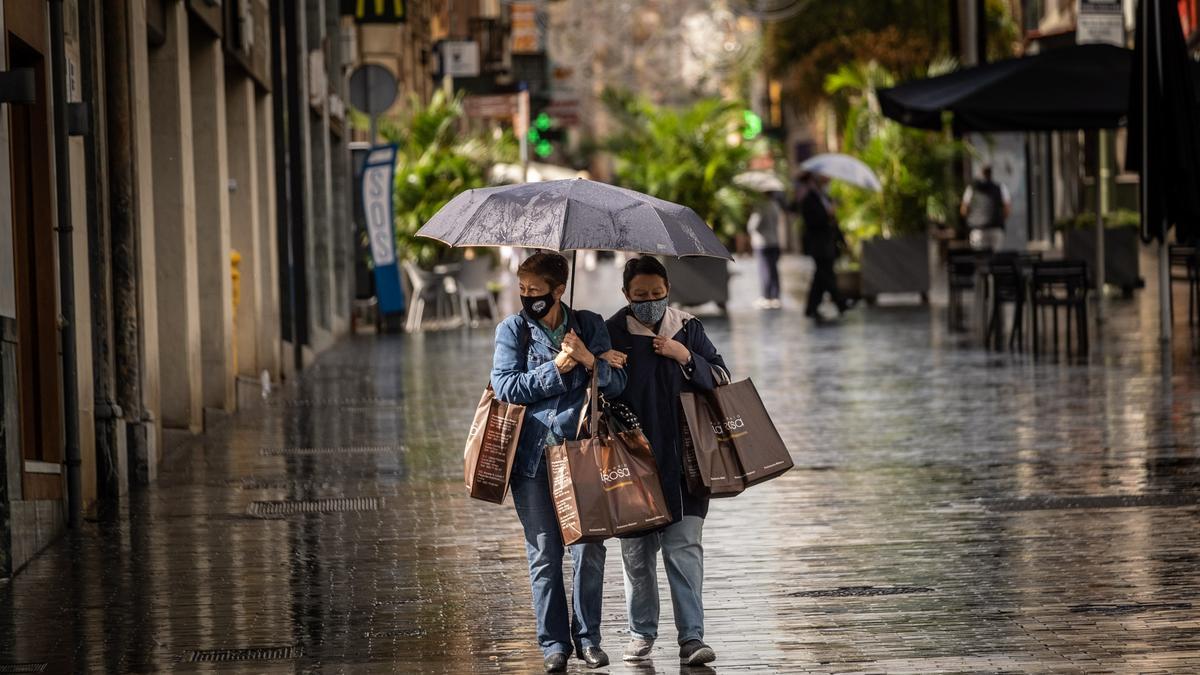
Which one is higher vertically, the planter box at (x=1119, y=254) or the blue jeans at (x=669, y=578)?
the planter box at (x=1119, y=254)

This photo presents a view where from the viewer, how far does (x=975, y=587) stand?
8.65m

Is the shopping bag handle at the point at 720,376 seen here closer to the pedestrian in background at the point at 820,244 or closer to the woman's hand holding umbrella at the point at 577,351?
the woman's hand holding umbrella at the point at 577,351

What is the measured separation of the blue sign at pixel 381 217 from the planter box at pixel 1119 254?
941 cm

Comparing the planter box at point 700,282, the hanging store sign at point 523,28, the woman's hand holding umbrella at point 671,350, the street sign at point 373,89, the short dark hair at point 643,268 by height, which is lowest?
the planter box at point 700,282

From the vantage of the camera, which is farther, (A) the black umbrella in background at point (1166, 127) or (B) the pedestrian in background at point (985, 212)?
(B) the pedestrian in background at point (985, 212)

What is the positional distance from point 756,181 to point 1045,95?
482 inches

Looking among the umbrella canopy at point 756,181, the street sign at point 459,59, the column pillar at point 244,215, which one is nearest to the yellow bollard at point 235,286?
the column pillar at point 244,215

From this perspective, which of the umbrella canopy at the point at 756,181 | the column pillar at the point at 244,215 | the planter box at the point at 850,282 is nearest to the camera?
the column pillar at the point at 244,215

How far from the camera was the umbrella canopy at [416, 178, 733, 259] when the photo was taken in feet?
22.8

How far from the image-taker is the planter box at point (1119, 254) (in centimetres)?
2909

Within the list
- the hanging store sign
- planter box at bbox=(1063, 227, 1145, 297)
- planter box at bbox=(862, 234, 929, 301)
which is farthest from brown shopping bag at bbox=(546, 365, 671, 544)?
the hanging store sign

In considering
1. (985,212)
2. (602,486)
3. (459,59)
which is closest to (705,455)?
(602,486)

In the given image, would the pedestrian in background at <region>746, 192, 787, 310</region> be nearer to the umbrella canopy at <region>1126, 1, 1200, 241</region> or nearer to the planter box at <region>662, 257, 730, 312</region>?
the planter box at <region>662, 257, 730, 312</region>

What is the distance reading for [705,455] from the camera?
7238 millimetres
